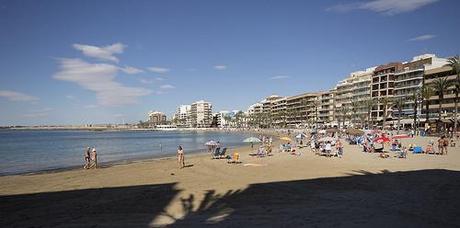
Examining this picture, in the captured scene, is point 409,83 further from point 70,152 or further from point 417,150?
point 70,152

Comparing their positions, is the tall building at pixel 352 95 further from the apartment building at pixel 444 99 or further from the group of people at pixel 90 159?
the group of people at pixel 90 159

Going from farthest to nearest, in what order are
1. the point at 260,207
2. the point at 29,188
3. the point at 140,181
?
1. the point at 140,181
2. the point at 29,188
3. the point at 260,207

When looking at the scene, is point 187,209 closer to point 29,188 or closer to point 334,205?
point 334,205

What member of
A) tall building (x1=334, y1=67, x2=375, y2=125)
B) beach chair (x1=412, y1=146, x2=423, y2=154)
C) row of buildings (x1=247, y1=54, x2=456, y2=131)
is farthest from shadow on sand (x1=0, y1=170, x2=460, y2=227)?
tall building (x1=334, y1=67, x2=375, y2=125)

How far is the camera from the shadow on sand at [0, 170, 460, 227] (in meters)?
Answer: 10.2

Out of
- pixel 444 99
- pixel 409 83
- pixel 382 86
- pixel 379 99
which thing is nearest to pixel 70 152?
pixel 444 99

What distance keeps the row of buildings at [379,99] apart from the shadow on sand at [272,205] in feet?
205

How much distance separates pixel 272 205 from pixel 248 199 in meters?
1.32

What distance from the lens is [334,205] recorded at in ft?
38.9

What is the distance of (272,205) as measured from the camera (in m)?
12.1

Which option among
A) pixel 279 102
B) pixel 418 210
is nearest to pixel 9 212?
pixel 418 210

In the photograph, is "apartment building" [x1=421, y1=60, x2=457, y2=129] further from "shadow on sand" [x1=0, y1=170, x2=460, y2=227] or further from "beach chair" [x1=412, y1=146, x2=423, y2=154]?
"shadow on sand" [x1=0, y1=170, x2=460, y2=227]

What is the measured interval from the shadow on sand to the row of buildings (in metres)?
62.5

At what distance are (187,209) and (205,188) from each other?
12.8 ft
